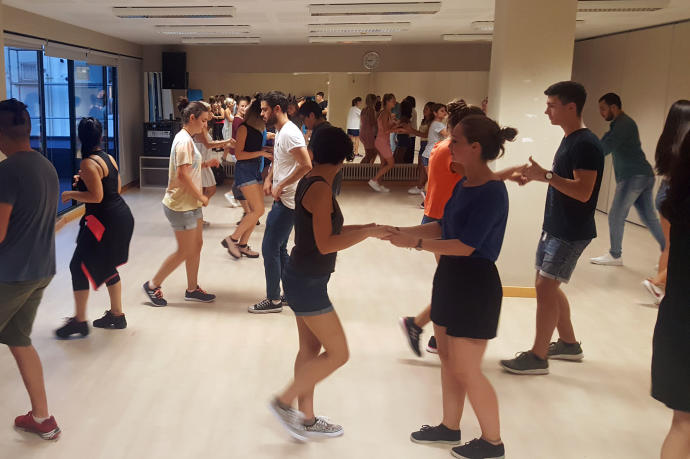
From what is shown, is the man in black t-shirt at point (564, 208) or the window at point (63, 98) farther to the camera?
the window at point (63, 98)

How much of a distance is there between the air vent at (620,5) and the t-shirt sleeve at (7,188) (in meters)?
6.03

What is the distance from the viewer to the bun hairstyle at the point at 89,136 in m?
4.06

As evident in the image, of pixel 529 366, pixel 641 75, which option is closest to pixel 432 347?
pixel 529 366

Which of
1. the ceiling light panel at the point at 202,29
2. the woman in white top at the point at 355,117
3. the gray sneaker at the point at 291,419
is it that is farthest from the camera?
the woman in white top at the point at 355,117

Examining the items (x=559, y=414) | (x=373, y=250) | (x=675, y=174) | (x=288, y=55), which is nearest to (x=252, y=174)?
(x=373, y=250)

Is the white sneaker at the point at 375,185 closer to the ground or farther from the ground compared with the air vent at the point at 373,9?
closer to the ground

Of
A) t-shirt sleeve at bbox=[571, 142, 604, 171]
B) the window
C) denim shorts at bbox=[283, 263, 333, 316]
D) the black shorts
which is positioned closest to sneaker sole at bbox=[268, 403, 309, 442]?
denim shorts at bbox=[283, 263, 333, 316]

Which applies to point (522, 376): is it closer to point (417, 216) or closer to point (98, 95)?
point (417, 216)

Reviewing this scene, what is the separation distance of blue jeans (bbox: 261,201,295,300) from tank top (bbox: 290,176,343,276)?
1.87 meters

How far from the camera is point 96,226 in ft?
13.8

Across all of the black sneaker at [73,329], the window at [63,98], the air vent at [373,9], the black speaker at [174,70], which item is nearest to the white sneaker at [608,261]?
the air vent at [373,9]

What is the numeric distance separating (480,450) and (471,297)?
0.75m

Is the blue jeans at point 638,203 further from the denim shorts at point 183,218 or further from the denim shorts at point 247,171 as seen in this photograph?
the denim shorts at point 183,218

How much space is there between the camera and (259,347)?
4.35 meters
